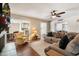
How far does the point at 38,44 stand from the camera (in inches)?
103

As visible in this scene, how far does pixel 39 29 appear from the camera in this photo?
263 cm

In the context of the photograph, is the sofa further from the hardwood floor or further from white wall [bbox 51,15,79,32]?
the hardwood floor

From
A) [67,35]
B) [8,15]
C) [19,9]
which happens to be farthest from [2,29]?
[67,35]

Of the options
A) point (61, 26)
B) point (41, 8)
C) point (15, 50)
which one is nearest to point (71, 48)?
point (61, 26)

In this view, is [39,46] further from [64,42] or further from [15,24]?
[15,24]

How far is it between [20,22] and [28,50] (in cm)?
56

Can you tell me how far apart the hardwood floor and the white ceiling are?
0.63 m

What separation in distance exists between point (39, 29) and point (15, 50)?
617 mm

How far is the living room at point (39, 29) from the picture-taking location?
2.49m

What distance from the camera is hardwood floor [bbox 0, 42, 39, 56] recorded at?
98.3 inches

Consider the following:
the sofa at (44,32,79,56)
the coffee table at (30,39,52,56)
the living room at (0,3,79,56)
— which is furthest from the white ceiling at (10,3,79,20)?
the coffee table at (30,39,52,56)

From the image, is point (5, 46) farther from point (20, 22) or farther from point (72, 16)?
point (72, 16)

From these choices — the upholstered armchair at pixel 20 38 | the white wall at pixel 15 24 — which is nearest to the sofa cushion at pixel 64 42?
the upholstered armchair at pixel 20 38

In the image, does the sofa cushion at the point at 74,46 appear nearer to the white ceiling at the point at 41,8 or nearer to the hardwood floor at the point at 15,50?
the white ceiling at the point at 41,8
